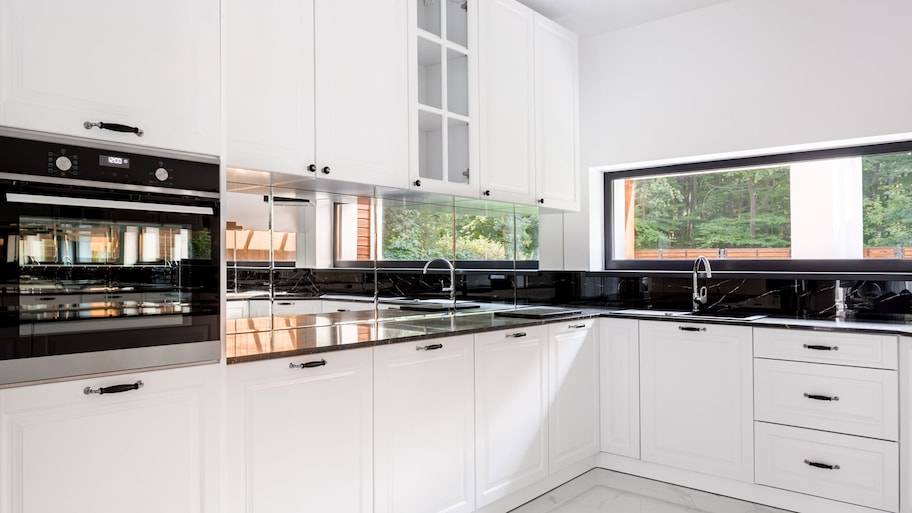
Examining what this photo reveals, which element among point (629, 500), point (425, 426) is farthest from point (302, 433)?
point (629, 500)

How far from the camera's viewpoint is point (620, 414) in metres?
3.59

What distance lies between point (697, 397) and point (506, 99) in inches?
74.5

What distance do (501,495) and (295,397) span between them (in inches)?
50.4

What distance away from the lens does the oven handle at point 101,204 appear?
4.86ft

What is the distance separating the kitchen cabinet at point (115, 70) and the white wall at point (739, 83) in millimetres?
2863

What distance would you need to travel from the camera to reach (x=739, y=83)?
3.62 metres

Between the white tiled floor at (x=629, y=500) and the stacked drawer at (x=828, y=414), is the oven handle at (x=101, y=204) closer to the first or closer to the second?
the white tiled floor at (x=629, y=500)

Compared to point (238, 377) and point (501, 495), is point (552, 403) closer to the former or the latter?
point (501, 495)

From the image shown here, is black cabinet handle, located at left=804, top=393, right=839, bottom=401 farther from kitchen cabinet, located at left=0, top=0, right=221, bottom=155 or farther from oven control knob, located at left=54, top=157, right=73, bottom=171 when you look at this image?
oven control knob, located at left=54, top=157, right=73, bottom=171

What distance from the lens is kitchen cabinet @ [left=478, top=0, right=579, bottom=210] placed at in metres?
3.29

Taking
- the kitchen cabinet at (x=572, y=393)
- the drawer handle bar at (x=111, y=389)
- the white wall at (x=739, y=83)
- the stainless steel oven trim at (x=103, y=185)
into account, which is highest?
the white wall at (x=739, y=83)

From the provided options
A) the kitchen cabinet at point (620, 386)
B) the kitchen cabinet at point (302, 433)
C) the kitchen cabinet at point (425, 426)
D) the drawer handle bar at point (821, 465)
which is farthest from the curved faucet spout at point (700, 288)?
the kitchen cabinet at point (302, 433)

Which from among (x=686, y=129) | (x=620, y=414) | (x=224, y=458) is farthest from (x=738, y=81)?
(x=224, y=458)

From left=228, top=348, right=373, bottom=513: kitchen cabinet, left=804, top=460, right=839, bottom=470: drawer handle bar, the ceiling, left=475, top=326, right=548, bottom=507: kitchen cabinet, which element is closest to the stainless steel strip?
left=228, top=348, right=373, bottom=513: kitchen cabinet
